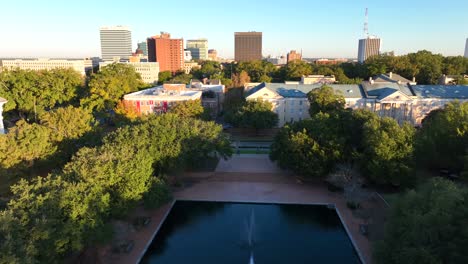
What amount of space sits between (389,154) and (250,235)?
1230 centimetres

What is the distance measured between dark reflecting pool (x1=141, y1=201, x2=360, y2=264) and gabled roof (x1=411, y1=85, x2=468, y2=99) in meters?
34.9

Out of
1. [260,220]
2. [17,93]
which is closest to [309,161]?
[260,220]

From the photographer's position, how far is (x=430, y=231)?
13.1 m

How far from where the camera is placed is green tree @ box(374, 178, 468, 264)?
12680 millimetres

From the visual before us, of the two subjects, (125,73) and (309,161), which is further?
(125,73)

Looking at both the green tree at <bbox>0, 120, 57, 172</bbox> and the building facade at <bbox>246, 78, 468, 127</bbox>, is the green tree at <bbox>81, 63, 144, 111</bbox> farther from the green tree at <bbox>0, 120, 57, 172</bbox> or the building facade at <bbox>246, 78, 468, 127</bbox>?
the green tree at <bbox>0, 120, 57, 172</bbox>

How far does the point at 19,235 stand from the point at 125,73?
5649cm

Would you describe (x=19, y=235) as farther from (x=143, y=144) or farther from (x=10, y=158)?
(x=10, y=158)

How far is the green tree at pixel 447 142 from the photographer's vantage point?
26.5m

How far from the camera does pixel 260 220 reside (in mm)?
23172

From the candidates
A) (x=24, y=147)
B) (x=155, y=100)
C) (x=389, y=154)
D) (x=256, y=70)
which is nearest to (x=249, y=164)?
(x=389, y=154)

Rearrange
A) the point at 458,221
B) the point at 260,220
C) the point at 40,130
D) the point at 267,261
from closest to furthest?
the point at 458,221 < the point at 267,261 < the point at 260,220 < the point at 40,130

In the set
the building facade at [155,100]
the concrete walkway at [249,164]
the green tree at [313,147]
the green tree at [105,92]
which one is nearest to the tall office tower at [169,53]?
the green tree at [105,92]

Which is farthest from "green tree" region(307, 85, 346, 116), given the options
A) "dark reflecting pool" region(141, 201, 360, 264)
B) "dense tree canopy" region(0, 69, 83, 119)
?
"dense tree canopy" region(0, 69, 83, 119)
